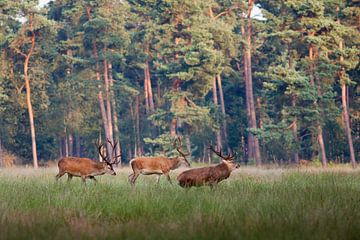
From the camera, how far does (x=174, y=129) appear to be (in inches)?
1610

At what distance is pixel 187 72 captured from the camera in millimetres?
39844

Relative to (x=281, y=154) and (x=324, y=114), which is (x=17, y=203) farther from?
(x=281, y=154)

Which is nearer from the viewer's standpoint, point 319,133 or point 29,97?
Result: point 319,133

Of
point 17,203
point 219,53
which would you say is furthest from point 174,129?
point 17,203

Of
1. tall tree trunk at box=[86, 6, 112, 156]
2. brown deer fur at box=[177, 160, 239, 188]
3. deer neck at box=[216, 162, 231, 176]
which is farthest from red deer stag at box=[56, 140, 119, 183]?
tall tree trunk at box=[86, 6, 112, 156]

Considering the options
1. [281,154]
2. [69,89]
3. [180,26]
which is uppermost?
[180,26]

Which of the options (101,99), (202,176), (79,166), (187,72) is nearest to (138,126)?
(101,99)

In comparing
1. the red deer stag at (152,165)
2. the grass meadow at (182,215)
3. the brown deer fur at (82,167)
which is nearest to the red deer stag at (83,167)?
the brown deer fur at (82,167)

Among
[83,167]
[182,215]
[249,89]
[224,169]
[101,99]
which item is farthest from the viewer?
[101,99]

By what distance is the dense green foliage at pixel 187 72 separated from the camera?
35.1 m

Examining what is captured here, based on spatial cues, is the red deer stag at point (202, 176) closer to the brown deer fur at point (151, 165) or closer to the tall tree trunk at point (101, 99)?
the brown deer fur at point (151, 165)

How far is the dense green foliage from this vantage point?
3509 centimetres

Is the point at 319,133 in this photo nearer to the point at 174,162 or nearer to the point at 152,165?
the point at 174,162

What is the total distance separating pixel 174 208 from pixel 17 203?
2.77m
